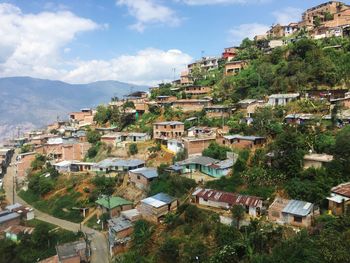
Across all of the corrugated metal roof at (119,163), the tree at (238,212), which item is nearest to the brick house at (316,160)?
the tree at (238,212)

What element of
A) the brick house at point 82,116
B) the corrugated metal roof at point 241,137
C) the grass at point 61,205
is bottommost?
the grass at point 61,205

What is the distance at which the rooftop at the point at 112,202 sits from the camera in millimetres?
33094

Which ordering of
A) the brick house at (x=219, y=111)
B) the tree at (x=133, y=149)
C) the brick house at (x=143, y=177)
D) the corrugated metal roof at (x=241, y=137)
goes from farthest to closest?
the brick house at (x=219, y=111)
the tree at (x=133, y=149)
the brick house at (x=143, y=177)
the corrugated metal roof at (x=241, y=137)

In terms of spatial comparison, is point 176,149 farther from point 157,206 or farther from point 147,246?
point 147,246

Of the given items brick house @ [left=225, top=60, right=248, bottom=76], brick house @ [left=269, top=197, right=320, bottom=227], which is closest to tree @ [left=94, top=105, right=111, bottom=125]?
brick house @ [left=225, top=60, right=248, bottom=76]

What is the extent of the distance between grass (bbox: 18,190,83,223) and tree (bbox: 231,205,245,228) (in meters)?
19.2

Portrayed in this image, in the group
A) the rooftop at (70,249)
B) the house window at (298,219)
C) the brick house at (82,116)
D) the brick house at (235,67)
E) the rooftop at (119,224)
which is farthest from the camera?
the brick house at (82,116)

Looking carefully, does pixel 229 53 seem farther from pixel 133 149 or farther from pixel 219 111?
pixel 133 149

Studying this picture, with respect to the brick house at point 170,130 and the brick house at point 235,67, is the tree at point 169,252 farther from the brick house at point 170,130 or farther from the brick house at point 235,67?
the brick house at point 235,67

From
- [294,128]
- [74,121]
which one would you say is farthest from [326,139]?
[74,121]

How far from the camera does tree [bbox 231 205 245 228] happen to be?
23.4m

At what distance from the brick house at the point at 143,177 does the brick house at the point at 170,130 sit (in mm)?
8568

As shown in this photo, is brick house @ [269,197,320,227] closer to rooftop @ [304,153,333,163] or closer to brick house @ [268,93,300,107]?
rooftop @ [304,153,333,163]

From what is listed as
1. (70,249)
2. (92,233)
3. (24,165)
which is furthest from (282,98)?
(24,165)
